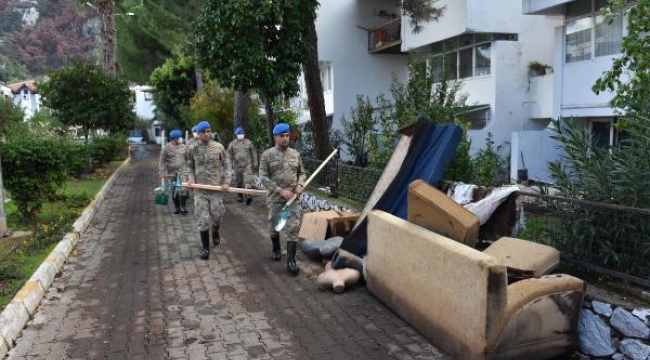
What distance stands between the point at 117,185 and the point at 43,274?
12.5m

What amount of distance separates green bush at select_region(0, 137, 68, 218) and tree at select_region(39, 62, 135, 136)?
31.4 feet

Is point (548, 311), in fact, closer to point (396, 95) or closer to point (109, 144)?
point (396, 95)

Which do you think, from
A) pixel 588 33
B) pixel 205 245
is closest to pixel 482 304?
pixel 205 245

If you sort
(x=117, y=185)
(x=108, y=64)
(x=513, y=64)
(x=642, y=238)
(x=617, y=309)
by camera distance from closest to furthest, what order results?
1. (x=617, y=309)
2. (x=642, y=238)
3. (x=513, y=64)
4. (x=117, y=185)
5. (x=108, y=64)

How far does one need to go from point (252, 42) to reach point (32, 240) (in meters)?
5.43

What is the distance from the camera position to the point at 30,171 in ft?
31.3

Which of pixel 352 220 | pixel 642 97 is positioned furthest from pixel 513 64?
pixel 642 97

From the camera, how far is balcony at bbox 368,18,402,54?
2228 cm

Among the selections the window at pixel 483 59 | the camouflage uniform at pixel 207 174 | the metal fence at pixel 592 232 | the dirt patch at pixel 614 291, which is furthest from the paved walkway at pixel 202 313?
the window at pixel 483 59

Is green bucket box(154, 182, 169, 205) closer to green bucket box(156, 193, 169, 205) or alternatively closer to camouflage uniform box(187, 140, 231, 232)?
green bucket box(156, 193, 169, 205)

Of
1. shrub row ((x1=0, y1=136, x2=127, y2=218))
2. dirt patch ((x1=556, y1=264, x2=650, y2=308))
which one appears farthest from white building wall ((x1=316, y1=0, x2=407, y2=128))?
dirt patch ((x1=556, y1=264, x2=650, y2=308))

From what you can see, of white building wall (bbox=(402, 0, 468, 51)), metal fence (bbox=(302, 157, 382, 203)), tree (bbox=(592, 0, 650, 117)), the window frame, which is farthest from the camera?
the window frame

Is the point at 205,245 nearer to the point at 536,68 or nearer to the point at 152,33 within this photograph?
the point at 536,68

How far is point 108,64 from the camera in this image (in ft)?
83.3
